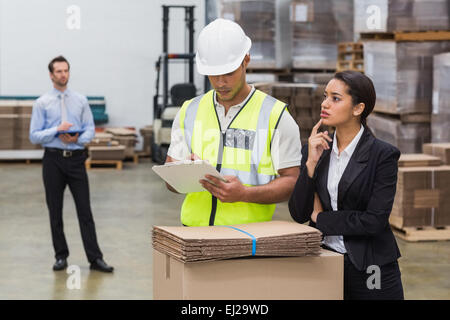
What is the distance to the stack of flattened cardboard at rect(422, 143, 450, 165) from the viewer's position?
8.41m

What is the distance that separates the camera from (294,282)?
97.7 inches

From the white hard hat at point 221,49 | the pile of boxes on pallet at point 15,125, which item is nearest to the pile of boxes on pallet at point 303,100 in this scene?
the pile of boxes on pallet at point 15,125

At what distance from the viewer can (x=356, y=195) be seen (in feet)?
8.89

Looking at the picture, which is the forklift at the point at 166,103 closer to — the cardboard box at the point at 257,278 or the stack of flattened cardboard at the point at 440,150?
the stack of flattened cardboard at the point at 440,150

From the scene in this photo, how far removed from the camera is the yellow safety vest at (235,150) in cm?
286

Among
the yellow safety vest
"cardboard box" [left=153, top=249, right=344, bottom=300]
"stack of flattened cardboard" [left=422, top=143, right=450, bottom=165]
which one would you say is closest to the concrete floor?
"stack of flattened cardboard" [left=422, top=143, right=450, bottom=165]

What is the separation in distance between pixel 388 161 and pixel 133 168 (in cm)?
1275

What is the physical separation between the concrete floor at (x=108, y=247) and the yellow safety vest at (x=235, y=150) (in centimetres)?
346

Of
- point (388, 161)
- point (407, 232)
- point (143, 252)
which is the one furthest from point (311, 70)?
point (388, 161)

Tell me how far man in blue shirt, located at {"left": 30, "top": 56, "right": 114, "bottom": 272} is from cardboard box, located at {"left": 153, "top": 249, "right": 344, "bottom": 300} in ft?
14.0

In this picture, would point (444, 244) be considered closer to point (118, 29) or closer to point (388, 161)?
point (388, 161)

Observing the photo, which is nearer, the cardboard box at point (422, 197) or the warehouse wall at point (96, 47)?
the cardboard box at point (422, 197)

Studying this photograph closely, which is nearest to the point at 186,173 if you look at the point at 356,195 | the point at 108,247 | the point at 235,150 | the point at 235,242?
the point at 235,150
